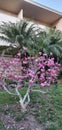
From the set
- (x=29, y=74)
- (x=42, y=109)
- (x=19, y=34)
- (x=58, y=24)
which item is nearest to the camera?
(x=29, y=74)

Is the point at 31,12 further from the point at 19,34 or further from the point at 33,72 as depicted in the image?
the point at 33,72

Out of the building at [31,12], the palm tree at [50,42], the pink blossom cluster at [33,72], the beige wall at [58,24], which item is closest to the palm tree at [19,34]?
the palm tree at [50,42]

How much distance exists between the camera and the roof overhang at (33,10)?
1878cm

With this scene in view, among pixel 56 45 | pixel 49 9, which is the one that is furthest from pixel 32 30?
pixel 49 9

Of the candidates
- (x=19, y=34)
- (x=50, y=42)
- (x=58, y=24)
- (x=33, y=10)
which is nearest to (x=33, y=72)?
(x=19, y=34)

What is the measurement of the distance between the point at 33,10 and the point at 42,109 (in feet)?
50.7

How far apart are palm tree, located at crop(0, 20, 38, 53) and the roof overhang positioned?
5.88 meters

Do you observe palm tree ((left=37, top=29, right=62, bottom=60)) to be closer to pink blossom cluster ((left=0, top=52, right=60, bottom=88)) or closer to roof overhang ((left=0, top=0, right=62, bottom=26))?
roof overhang ((left=0, top=0, right=62, bottom=26))

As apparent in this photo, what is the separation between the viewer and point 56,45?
14.0 metres

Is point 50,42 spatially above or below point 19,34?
below

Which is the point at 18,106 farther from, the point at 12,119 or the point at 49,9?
the point at 49,9

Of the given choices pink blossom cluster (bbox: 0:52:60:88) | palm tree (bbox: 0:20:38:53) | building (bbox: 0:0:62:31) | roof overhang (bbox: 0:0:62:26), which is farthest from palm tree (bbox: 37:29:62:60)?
pink blossom cluster (bbox: 0:52:60:88)

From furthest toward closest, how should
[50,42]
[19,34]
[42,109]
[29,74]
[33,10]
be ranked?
[33,10], [50,42], [19,34], [42,109], [29,74]

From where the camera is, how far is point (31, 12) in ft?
67.4
